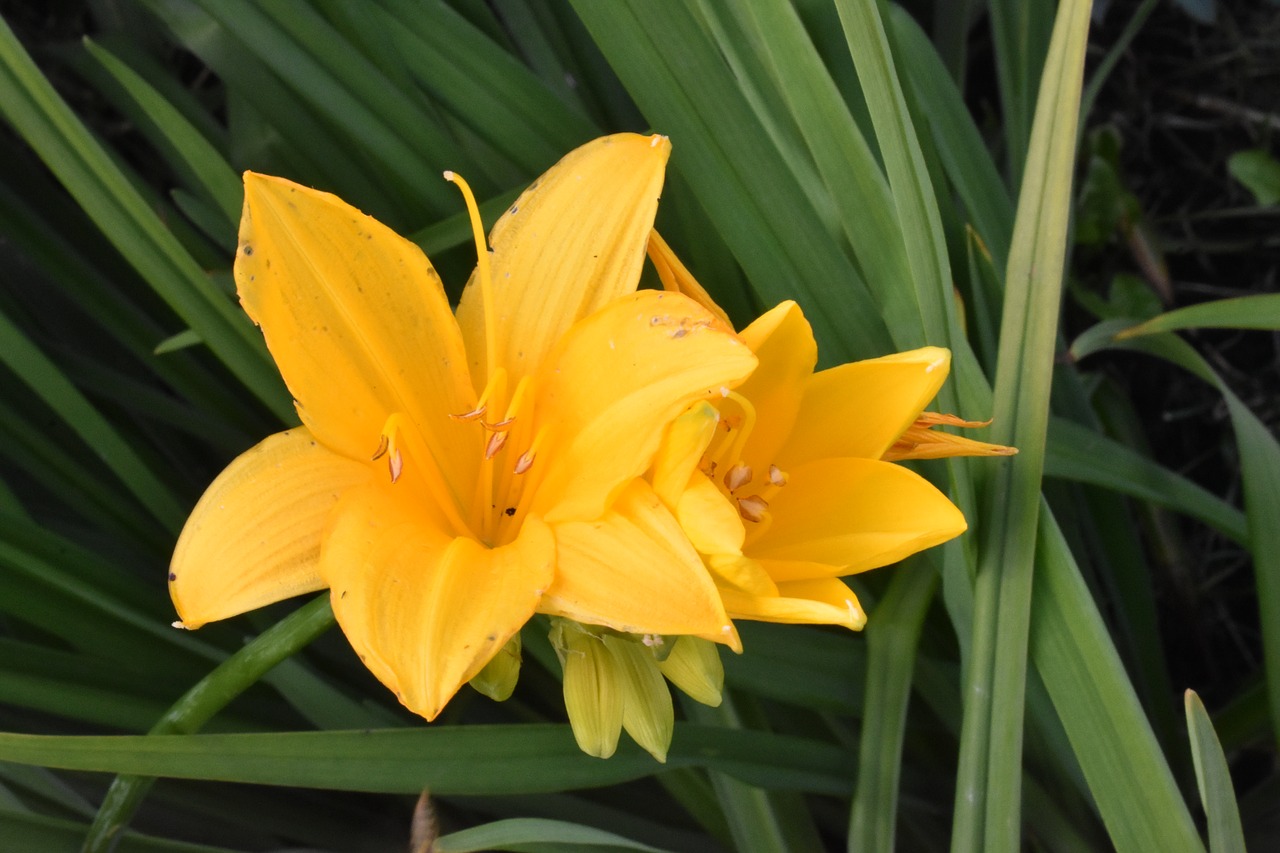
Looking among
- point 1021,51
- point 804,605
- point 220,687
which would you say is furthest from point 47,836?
point 1021,51

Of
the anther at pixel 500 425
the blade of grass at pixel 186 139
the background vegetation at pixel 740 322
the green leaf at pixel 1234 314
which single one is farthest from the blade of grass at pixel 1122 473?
the blade of grass at pixel 186 139

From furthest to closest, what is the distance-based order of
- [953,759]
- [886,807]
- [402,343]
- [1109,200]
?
[1109,200], [953,759], [886,807], [402,343]

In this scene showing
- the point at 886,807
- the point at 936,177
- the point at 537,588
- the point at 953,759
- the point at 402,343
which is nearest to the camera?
the point at 537,588

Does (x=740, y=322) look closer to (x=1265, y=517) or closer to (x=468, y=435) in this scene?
(x=468, y=435)

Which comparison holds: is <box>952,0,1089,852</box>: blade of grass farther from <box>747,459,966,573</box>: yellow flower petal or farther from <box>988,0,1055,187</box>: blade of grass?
<box>988,0,1055,187</box>: blade of grass

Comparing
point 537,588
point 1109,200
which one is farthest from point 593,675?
point 1109,200

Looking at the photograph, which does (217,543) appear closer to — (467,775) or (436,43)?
→ (467,775)

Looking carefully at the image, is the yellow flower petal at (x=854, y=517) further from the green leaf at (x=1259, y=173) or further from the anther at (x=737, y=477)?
the green leaf at (x=1259, y=173)
